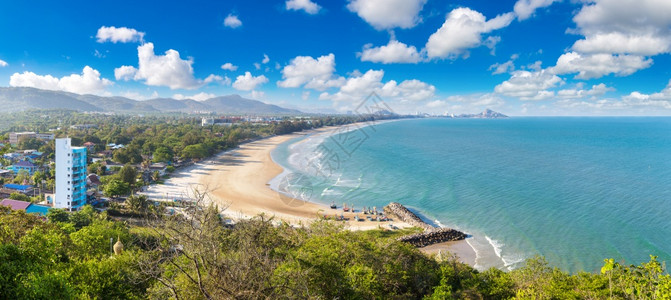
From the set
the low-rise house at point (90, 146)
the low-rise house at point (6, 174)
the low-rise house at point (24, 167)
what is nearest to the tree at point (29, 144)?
the low-rise house at point (90, 146)

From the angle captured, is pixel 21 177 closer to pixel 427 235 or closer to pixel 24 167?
pixel 24 167

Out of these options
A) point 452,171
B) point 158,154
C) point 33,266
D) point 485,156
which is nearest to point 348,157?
point 452,171

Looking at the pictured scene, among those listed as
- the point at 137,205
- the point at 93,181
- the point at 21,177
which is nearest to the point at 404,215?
the point at 137,205

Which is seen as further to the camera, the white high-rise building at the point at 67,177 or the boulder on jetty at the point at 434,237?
the white high-rise building at the point at 67,177

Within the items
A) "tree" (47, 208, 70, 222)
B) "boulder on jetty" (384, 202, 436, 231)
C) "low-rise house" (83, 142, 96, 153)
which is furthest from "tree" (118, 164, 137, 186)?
"low-rise house" (83, 142, 96, 153)

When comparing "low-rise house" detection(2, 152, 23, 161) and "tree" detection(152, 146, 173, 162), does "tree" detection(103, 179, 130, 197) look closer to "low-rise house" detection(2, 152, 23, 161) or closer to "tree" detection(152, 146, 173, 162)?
"tree" detection(152, 146, 173, 162)

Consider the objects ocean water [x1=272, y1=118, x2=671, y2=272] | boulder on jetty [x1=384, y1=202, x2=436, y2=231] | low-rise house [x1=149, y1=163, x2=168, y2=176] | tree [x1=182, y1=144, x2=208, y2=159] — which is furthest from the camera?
tree [x1=182, y1=144, x2=208, y2=159]

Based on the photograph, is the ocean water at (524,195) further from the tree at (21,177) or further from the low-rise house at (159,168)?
the tree at (21,177)
